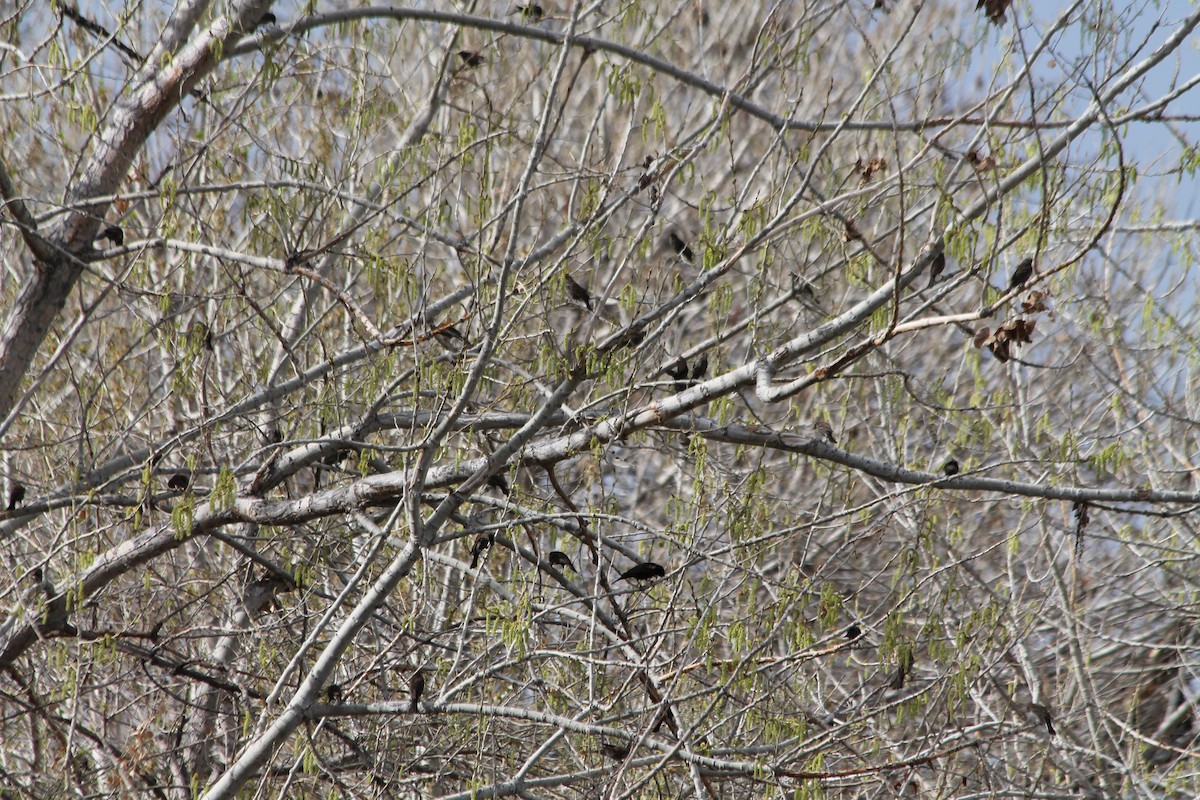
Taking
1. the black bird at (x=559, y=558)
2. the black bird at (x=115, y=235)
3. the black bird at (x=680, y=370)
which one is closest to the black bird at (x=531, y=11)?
the black bird at (x=680, y=370)

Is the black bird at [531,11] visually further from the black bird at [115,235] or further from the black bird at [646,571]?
the black bird at [646,571]

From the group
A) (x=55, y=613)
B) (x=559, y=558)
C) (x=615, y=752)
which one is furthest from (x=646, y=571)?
(x=55, y=613)

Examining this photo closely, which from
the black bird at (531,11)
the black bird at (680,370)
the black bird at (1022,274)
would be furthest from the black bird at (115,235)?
the black bird at (1022,274)

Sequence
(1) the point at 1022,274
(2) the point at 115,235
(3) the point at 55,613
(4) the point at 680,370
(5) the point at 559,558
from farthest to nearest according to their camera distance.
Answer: (2) the point at 115,235
(3) the point at 55,613
(5) the point at 559,558
(4) the point at 680,370
(1) the point at 1022,274

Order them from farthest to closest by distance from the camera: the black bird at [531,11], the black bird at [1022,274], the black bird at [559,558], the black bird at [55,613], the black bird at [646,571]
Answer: the black bird at [531,11] < the black bird at [55,613] < the black bird at [559,558] < the black bird at [646,571] < the black bird at [1022,274]

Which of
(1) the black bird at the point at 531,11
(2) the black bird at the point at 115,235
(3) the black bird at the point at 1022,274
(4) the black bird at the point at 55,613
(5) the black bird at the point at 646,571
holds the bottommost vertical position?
(4) the black bird at the point at 55,613

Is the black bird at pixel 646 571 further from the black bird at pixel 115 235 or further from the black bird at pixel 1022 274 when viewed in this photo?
the black bird at pixel 115 235

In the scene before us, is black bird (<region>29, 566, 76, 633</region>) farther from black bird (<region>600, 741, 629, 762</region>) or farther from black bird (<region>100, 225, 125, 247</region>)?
black bird (<region>600, 741, 629, 762</region>)

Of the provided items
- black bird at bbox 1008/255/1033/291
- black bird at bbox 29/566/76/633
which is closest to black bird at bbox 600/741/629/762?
black bird at bbox 1008/255/1033/291

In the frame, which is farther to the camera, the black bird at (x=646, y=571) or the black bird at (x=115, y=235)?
the black bird at (x=115, y=235)

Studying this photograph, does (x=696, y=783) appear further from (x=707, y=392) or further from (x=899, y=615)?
(x=707, y=392)

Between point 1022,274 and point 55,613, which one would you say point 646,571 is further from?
point 55,613

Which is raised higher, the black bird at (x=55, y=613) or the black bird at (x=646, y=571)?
the black bird at (x=646, y=571)

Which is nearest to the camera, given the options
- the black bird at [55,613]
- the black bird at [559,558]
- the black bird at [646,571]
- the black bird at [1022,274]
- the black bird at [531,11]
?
the black bird at [1022,274]
